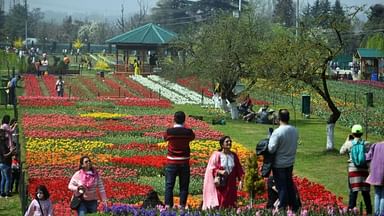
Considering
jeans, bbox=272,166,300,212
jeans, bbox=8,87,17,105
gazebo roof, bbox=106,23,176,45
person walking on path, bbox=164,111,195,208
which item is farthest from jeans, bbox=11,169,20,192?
gazebo roof, bbox=106,23,176,45

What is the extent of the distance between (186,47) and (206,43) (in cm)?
454

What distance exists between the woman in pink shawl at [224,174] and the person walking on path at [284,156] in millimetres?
832

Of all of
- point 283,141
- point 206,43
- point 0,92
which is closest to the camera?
point 283,141

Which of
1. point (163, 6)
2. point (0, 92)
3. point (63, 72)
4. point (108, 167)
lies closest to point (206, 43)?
point (0, 92)

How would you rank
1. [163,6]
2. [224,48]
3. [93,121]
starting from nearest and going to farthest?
1. [93,121]
2. [224,48]
3. [163,6]

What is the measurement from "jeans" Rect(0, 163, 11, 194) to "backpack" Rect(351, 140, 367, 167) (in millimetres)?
7257

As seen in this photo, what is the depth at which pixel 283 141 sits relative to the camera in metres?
10.7

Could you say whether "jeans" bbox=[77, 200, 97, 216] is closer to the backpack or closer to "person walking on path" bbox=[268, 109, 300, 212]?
"person walking on path" bbox=[268, 109, 300, 212]

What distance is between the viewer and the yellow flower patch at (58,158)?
19312 mm

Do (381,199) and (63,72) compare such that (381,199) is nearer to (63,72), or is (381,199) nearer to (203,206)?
(203,206)

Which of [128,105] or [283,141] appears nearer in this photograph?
[283,141]

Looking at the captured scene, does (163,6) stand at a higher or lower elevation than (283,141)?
higher

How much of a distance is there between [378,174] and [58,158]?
10760mm

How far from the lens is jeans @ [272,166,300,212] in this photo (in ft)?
35.6
